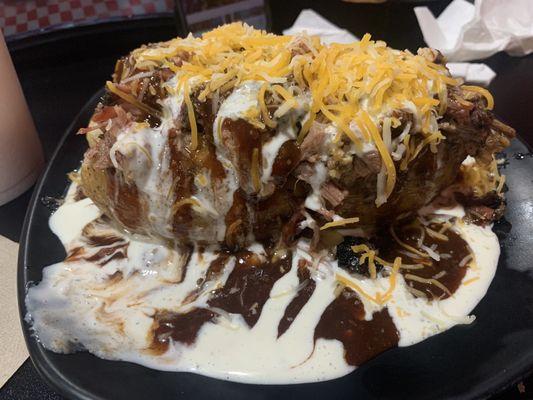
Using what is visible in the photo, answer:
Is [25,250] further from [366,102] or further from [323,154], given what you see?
[366,102]

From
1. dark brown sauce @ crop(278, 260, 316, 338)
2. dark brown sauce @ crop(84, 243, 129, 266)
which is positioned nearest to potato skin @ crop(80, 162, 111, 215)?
dark brown sauce @ crop(84, 243, 129, 266)

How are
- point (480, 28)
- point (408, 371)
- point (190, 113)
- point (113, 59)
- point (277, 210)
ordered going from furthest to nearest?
point (113, 59), point (480, 28), point (277, 210), point (190, 113), point (408, 371)

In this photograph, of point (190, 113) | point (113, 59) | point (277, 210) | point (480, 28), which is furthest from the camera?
point (113, 59)

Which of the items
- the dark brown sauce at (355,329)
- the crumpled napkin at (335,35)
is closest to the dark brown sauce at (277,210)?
the dark brown sauce at (355,329)

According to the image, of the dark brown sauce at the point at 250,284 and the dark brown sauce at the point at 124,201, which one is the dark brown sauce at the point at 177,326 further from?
the dark brown sauce at the point at 124,201

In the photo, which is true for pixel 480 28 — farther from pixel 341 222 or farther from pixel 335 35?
pixel 341 222

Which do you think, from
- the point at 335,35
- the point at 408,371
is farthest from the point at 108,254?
the point at 335,35
